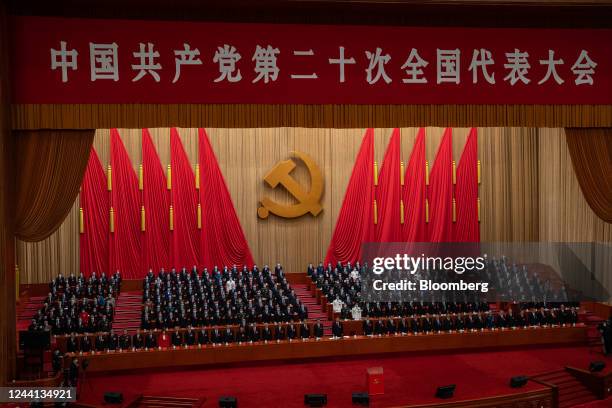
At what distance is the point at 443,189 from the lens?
38.8 ft

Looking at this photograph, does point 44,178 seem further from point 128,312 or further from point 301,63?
point 128,312

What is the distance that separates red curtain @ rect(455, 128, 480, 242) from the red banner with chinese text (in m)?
4.95

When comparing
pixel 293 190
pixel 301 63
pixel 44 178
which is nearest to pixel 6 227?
pixel 44 178

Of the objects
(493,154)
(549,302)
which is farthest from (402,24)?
(493,154)

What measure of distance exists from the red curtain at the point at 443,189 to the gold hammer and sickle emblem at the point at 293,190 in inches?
76.0

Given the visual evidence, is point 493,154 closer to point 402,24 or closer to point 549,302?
point 549,302

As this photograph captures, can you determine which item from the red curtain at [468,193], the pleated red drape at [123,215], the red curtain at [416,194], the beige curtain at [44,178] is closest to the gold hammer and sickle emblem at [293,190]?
the red curtain at [416,194]

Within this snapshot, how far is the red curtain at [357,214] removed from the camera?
11.8 metres

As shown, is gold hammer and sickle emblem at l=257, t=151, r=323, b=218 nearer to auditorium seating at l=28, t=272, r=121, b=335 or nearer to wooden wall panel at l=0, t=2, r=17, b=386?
auditorium seating at l=28, t=272, r=121, b=335

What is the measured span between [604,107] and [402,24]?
2.23 metres

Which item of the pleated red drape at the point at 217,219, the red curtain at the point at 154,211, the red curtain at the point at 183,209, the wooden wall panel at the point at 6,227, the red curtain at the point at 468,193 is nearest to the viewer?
the wooden wall panel at the point at 6,227

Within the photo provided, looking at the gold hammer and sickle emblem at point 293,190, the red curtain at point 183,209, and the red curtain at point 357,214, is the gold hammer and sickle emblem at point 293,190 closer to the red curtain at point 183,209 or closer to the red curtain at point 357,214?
the red curtain at point 357,214

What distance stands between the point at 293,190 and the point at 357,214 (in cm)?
118

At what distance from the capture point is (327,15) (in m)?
6.79
